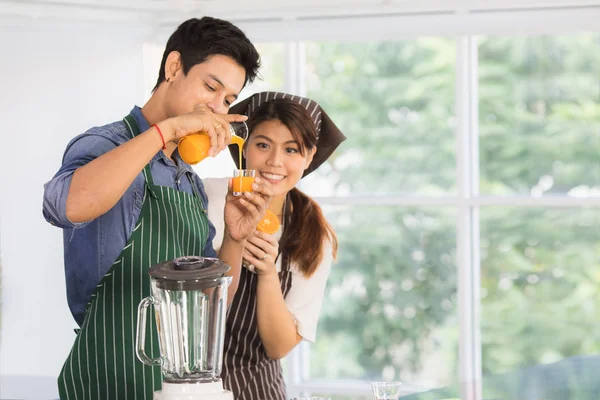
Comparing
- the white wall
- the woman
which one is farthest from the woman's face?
the white wall

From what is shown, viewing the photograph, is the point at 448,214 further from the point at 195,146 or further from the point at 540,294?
the point at 195,146

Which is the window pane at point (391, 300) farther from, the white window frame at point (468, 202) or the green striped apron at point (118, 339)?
the green striped apron at point (118, 339)

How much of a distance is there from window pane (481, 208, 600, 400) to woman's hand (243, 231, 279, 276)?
2.63 metres

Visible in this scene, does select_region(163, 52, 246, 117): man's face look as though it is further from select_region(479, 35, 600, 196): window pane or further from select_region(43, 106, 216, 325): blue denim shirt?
select_region(479, 35, 600, 196): window pane

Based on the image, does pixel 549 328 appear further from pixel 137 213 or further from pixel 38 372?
pixel 137 213

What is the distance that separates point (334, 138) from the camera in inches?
114

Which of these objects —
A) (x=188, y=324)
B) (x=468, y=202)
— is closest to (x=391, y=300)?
(x=468, y=202)

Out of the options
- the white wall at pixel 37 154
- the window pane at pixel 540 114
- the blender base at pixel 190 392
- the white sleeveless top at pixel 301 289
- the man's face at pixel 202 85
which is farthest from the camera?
the window pane at pixel 540 114

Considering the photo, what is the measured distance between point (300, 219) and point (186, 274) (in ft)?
4.20

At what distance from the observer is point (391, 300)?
4.97m

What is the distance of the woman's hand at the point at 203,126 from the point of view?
1.71 meters

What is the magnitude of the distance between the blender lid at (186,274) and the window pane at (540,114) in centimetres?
350

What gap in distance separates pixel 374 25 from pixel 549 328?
1.93 m

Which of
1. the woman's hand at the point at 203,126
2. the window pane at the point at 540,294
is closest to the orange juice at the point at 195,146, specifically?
the woman's hand at the point at 203,126
